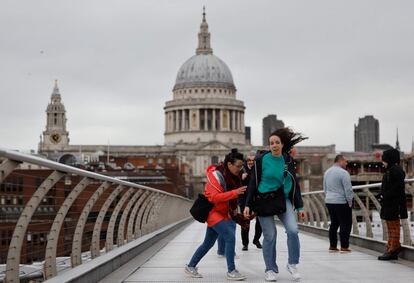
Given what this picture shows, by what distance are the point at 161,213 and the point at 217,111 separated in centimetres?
16344

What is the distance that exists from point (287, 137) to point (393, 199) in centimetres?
233

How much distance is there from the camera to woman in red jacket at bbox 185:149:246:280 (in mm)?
10516

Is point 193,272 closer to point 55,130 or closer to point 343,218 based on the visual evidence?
point 343,218

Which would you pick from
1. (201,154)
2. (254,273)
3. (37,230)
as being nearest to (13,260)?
(37,230)

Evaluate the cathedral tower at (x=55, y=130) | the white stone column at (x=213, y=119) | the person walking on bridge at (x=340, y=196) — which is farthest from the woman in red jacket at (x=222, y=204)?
the cathedral tower at (x=55, y=130)

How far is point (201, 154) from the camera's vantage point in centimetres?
17912

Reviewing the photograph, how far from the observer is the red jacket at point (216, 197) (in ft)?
34.5

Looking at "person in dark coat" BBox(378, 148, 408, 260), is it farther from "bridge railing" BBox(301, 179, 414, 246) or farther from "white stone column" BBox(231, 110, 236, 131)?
"white stone column" BBox(231, 110, 236, 131)

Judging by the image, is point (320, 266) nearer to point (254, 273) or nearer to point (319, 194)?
point (254, 273)

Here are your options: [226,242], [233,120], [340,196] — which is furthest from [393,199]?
[233,120]

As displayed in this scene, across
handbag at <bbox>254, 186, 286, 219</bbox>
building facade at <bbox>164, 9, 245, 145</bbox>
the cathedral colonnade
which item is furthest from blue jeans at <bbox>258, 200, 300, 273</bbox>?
the cathedral colonnade

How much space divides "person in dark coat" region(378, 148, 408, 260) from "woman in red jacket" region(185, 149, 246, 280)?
2581 mm

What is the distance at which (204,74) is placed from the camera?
19025 cm

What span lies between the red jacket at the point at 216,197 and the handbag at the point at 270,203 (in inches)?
11.4
